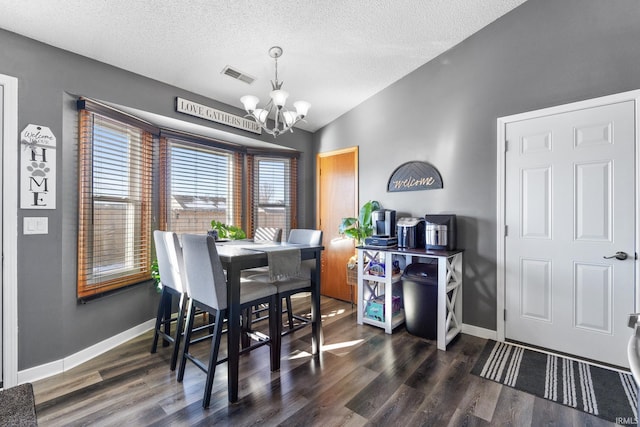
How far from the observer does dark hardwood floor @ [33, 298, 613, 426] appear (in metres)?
1.75

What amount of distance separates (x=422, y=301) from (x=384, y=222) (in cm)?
96

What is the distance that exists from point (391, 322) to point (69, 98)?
A: 11.4 ft

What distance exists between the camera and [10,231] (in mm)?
2029

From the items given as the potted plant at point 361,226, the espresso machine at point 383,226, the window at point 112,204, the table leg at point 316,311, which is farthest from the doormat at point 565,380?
the window at point 112,204

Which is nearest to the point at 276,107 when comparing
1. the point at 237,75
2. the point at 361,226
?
the point at 237,75

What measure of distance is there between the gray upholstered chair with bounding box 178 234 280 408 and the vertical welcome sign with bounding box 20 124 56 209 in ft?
3.71

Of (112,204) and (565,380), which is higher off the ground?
(112,204)

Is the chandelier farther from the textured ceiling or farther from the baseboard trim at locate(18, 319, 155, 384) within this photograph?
the baseboard trim at locate(18, 319, 155, 384)

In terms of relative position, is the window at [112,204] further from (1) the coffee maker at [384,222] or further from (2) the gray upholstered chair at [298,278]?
(1) the coffee maker at [384,222]

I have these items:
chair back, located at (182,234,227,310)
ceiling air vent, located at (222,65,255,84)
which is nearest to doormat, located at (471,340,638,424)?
chair back, located at (182,234,227,310)

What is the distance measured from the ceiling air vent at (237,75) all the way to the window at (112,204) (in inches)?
42.2

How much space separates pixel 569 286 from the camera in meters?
2.48

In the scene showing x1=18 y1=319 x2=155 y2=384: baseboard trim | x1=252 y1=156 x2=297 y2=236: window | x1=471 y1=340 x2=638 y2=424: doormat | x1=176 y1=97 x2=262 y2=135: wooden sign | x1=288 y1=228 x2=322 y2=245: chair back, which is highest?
x1=176 y1=97 x2=262 y2=135: wooden sign

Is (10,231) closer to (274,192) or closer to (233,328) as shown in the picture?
(233,328)
